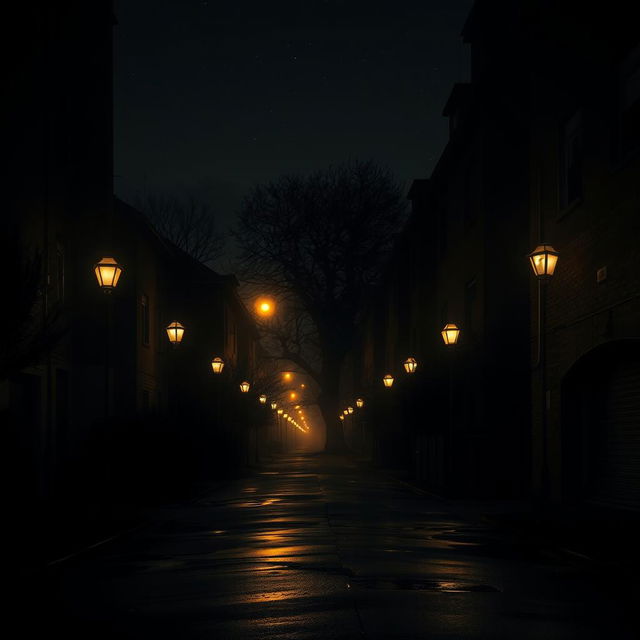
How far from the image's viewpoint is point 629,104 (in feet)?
59.7

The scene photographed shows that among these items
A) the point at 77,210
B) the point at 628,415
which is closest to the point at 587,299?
the point at 628,415

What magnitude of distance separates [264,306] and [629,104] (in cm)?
4338

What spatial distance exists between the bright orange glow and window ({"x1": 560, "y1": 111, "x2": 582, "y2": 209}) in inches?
1543

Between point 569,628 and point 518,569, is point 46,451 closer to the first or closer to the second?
point 518,569

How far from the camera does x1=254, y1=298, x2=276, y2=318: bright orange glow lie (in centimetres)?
6078

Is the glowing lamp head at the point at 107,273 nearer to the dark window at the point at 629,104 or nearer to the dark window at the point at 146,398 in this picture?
the dark window at the point at 629,104

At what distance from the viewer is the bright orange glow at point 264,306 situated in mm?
60781

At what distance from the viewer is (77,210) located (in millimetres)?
26625

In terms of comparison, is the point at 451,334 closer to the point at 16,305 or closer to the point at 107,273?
the point at 107,273

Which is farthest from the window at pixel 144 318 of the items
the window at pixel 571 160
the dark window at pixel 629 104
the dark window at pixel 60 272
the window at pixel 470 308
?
the dark window at pixel 629 104

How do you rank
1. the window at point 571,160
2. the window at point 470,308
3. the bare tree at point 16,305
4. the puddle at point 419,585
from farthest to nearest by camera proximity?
1. the window at point 470,308
2. the window at point 571,160
3. the bare tree at point 16,305
4. the puddle at point 419,585

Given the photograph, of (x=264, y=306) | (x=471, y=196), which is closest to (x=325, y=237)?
(x=264, y=306)

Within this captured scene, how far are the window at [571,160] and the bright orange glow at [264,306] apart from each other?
39.2 m

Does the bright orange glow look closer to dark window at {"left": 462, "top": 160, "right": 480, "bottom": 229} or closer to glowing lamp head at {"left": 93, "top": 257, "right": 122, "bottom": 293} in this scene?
dark window at {"left": 462, "top": 160, "right": 480, "bottom": 229}
